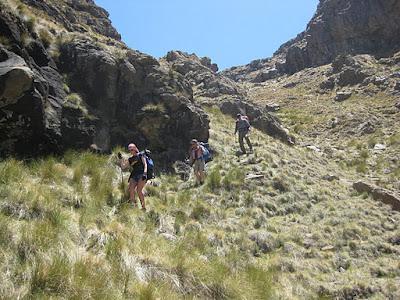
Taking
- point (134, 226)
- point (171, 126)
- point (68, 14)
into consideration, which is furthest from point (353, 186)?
point (68, 14)

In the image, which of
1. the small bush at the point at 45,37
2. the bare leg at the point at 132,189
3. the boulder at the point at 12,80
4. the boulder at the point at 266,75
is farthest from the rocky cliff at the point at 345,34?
the boulder at the point at 12,80

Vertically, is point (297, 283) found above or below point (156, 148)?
below

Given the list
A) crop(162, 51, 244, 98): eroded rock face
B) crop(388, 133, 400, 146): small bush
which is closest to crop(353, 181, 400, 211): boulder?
crop(388, 133, 400, 146): small bush

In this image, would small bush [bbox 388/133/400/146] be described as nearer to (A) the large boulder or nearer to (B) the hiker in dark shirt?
(A) the large boulder

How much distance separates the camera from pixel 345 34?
200ft

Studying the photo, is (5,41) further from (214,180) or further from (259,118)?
(259,118)

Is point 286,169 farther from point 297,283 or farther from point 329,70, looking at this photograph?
point 329,70

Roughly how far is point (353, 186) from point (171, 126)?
25.3 ft

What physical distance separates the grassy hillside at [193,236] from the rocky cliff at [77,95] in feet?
3.37

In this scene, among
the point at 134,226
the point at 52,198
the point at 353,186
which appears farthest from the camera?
the point at 353,186

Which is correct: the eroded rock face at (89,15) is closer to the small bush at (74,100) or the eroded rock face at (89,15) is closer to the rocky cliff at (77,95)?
the rocky cliff at (77,95)

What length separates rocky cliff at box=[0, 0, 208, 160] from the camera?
455 inches

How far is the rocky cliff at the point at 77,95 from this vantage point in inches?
455

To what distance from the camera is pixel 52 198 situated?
9.66 metres
